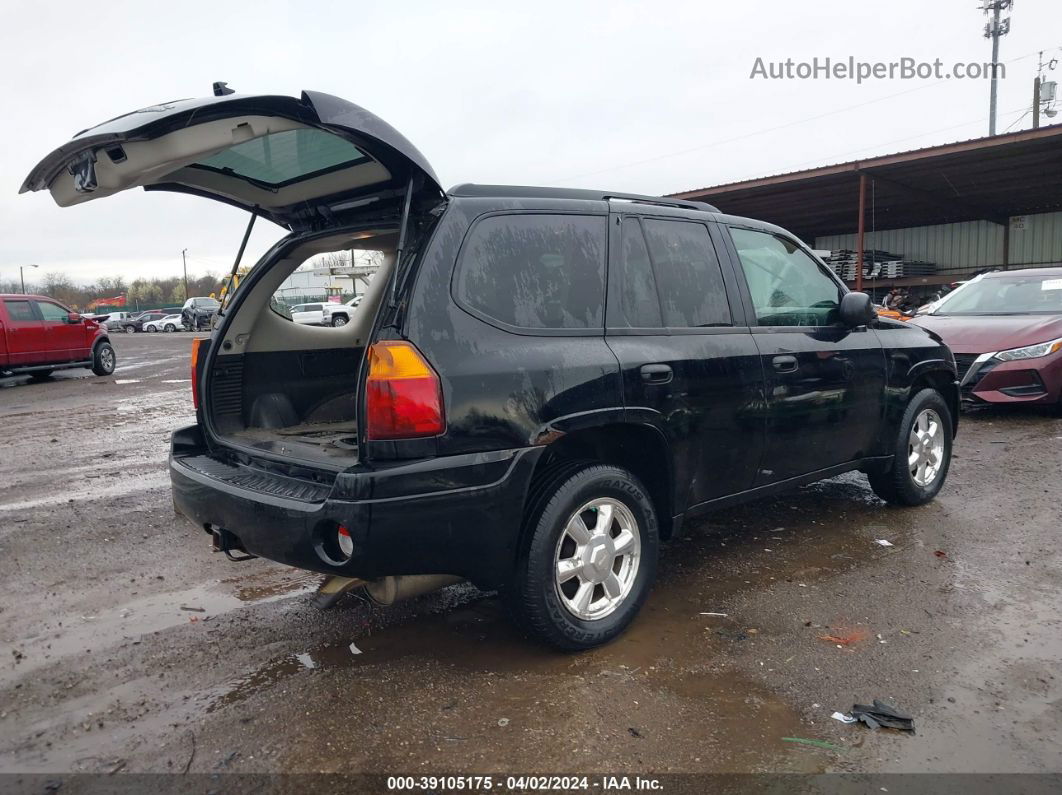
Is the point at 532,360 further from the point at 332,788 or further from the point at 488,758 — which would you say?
the point at 332,788

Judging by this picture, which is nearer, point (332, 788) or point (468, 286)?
point (332, 788)

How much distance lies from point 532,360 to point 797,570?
6.97 ft

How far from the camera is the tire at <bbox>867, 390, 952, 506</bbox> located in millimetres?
4914

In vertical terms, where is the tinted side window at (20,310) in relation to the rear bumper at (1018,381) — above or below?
A: above

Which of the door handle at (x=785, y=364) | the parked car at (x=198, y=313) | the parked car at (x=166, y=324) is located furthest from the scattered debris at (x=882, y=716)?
the parked car at (x=166, y=324)

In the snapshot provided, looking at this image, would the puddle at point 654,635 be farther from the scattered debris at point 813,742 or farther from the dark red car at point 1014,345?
the dark red car at point 1014,345

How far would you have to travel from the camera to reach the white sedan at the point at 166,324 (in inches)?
1996

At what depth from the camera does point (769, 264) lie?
171 inches

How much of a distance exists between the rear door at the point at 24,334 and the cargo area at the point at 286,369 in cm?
1306

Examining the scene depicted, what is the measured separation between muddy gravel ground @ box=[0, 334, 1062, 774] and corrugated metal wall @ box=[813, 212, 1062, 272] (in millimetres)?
20089

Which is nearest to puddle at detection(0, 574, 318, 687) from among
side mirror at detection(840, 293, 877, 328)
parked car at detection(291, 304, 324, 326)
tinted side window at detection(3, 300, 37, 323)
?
side mirror at detection(840, 293, 877, 328)

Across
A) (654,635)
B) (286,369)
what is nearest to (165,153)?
(286,369)

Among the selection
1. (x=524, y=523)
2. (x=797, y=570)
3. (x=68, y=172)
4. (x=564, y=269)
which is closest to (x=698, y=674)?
(x=524, y=523)

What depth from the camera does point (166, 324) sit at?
167 ft
